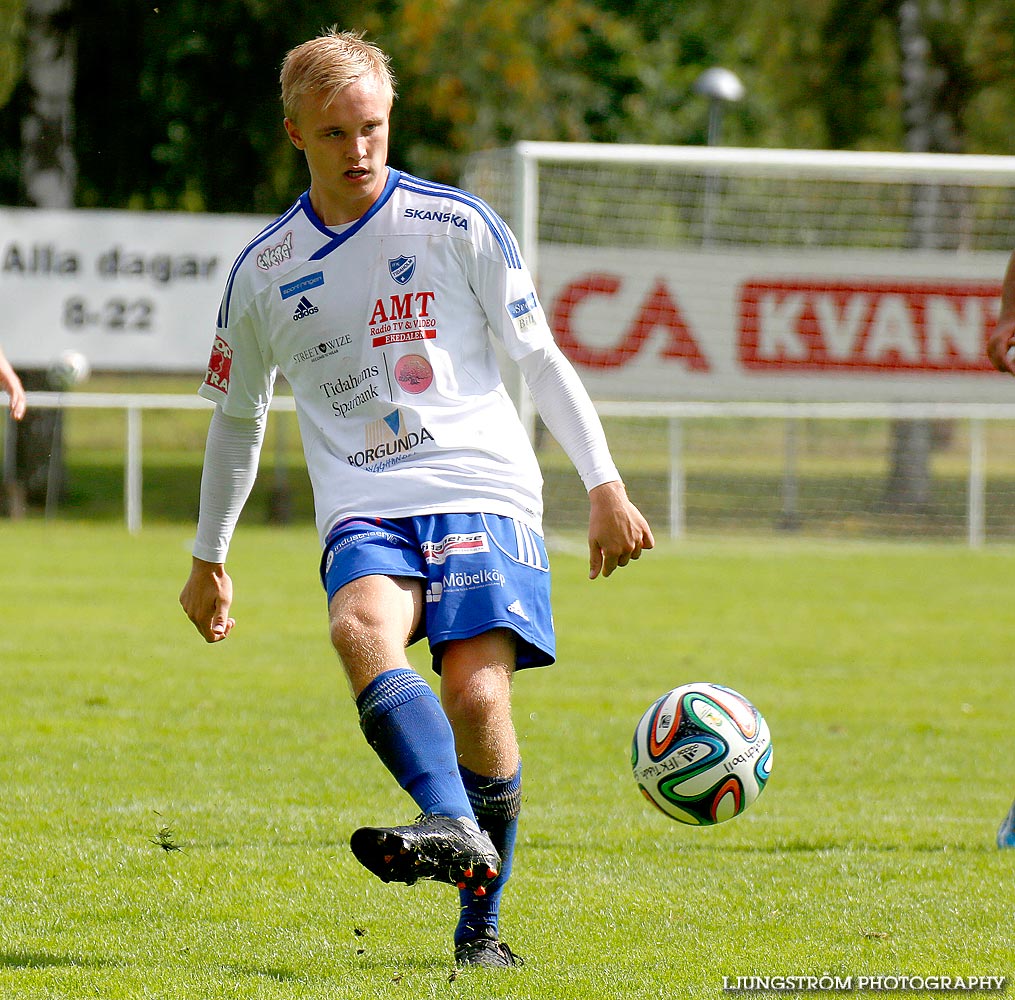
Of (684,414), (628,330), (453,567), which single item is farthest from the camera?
(684,414)

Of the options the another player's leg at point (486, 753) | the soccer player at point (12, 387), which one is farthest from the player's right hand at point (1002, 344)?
the soccer player at point (12, 387)

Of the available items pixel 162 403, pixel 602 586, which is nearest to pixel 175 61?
pixel 162 403

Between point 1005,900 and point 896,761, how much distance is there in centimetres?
232

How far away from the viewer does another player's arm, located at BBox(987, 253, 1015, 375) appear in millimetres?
5109

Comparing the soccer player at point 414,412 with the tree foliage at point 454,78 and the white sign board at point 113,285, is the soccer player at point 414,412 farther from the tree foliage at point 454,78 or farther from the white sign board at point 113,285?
the tree foliage at point 454,78

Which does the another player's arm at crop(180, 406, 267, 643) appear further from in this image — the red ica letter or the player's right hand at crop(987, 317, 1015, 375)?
the red ica letter

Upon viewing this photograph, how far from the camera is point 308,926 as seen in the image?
4.11 meters

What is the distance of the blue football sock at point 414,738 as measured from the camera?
3.27 meters

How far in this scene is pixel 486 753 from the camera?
12.1 ft

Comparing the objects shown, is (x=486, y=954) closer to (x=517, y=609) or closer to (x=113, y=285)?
(x=517, y=609)

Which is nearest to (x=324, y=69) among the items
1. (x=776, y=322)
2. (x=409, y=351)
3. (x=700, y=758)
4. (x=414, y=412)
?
(x=409, y=351)

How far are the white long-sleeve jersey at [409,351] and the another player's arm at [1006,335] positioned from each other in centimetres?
196

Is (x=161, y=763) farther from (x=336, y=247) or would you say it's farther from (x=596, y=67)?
(x=596, y=67)

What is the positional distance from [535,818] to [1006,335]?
2.24 meters
